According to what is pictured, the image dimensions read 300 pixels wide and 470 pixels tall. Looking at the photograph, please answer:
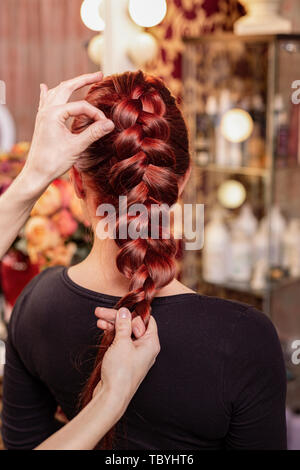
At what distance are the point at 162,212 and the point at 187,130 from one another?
0.14 metres

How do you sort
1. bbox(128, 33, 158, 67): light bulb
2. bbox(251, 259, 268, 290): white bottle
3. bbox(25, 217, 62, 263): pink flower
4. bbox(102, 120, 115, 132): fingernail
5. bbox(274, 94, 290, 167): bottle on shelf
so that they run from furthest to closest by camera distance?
bbox(251, 259, 268, 290): white bottle, bbox(274, 94, 290, 167): bottle on shelf, bbox(128, 33, 158, 67): light bulb, bbox(25, 217, 62, 263): pink flower, bbox(102, 120, 115, 132): fingernail

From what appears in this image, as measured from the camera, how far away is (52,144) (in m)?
0.65

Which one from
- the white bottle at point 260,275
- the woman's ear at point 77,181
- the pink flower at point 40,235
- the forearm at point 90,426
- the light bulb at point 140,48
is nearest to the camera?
the forearm at point 90,426

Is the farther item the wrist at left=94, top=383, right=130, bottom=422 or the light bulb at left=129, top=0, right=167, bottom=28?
the light bulb at left=129, top=0, right=167, bottom=28

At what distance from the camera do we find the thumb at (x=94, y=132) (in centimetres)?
65

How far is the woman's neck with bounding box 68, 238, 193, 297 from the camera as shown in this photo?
0.75 m

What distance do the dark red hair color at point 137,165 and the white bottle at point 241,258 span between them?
127 cm

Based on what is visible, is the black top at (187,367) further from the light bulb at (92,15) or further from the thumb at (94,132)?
the light bulb at (92,15)

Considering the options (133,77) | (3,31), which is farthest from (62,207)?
(133,77)

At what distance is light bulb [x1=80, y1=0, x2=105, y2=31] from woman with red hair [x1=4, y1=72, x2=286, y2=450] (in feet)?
3.09

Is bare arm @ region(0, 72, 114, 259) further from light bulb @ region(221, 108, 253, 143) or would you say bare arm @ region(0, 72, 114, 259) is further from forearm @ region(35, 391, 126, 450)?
light bulb @ region(221, 108, 253, 143)

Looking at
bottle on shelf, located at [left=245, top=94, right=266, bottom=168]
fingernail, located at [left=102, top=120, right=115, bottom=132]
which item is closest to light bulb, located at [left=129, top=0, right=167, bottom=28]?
bottle on shelf, located at [left=245, top=94, right=266, bottom=168]

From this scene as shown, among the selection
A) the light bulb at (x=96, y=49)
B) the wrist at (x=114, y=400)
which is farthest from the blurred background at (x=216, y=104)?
the wrist at (x=114, y=400)
